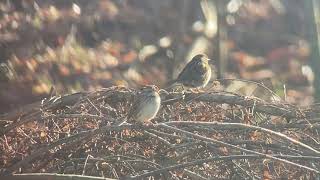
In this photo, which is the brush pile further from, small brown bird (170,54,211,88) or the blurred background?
small brown bird (170,54,211,88)

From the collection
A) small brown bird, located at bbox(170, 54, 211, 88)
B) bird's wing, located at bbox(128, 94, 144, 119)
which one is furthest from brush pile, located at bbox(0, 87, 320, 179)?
small brown bird, located at bbox(170, 54, 211, 88)

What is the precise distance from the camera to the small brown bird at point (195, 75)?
8.17 m

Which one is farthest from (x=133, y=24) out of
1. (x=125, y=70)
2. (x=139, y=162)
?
(x=139, y=162)

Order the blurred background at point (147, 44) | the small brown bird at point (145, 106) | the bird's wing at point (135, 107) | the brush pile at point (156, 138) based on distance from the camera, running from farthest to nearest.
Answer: the blurred background at point (147, 44), the bird's wing at point (135, 107), the small brown bird at point (145, 106), the brush pile at point (156, 138)

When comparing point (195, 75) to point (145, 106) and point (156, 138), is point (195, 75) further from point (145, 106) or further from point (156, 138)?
point (156, 138)

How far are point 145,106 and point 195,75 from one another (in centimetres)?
197

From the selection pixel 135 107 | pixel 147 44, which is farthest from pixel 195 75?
pixel 147 44

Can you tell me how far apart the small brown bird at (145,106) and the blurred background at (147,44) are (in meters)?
0.89

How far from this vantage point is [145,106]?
6.45 meters

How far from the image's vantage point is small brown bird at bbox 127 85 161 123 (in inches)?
255

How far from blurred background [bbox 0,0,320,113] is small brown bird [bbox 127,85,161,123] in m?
0.89

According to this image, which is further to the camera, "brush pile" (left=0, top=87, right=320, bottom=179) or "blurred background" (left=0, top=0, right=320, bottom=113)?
"blurred background" (left=0, top=0, right=320, bottom=113)

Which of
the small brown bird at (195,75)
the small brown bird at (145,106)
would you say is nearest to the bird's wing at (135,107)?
the small brown bird at (145,106)

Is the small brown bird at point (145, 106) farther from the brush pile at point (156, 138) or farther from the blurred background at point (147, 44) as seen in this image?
the blurred background at point (147, 44)
